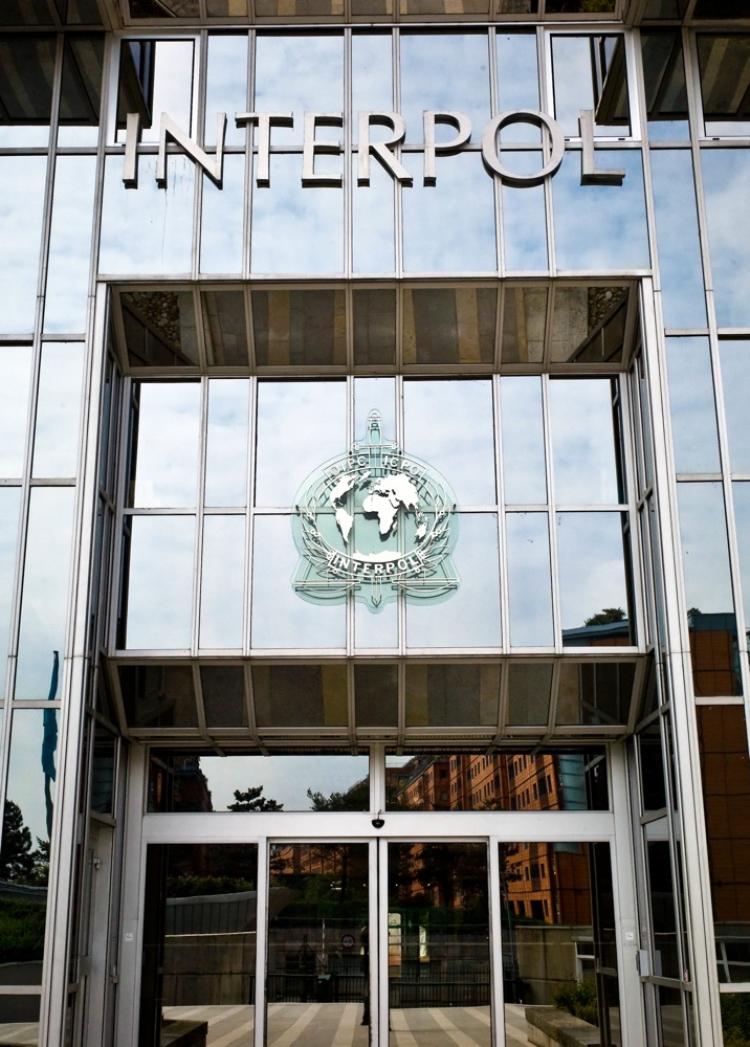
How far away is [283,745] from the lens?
10.8 meters

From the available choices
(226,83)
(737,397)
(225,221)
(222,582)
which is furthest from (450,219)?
(222,582)

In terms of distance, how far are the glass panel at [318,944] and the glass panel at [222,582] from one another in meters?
2.01

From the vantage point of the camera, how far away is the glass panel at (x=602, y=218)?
1047 cm

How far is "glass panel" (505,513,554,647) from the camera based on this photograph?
33.6 ft

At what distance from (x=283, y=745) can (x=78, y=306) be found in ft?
14.2

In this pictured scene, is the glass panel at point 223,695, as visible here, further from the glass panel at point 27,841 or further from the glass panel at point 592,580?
the glass panel at point 592,580

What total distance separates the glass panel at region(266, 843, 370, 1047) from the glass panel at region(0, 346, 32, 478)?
4.09 meters

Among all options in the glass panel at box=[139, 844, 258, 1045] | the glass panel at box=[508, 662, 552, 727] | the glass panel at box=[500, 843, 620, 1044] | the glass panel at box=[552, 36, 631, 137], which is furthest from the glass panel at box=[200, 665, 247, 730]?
the glass panel at box=[552, 36, 631, 137]

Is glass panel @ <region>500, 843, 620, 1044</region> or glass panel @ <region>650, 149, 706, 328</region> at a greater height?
glass panel @ <region>650, 149, 706, 328</region>

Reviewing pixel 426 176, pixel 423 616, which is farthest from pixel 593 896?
pixel 426 176

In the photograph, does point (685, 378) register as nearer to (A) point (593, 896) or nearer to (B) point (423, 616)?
(B) point (423, 616)

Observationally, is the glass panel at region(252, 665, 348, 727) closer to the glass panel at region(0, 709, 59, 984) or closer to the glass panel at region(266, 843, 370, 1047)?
the glass panel at region(266, 843, 370, 1047)

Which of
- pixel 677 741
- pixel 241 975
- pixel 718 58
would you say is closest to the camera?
pixel 677 741

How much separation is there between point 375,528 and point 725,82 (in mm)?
5202
